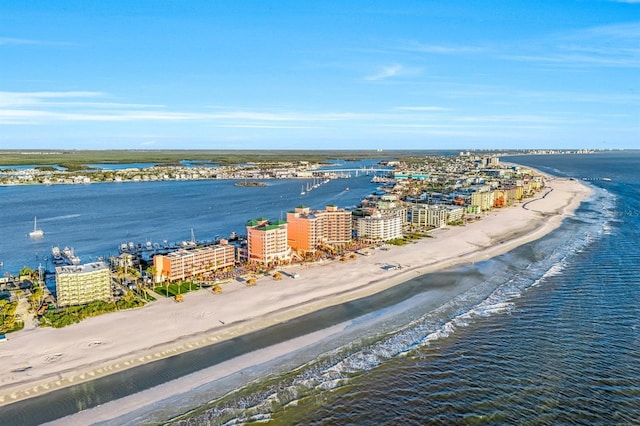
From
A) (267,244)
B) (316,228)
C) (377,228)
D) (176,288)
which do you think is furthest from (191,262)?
(377,228)

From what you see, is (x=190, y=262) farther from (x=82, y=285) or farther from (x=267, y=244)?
(x=82, y=285)

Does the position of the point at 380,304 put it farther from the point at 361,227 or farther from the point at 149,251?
the point at 149,251

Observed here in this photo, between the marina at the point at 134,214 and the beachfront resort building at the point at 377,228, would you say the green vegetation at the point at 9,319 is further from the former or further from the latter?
the beachfront resort building at the point at 377,228

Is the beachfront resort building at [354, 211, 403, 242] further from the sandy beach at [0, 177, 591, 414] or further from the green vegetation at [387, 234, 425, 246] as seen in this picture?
the sandy beach at [0, 177, 591, 414]

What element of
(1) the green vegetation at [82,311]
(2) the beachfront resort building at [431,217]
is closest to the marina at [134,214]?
(1) the green vegetation at [82,311]

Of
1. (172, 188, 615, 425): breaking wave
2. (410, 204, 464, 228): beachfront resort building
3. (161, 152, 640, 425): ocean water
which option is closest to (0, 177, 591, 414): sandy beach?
(172, 188, 615, 425): breaking wave
